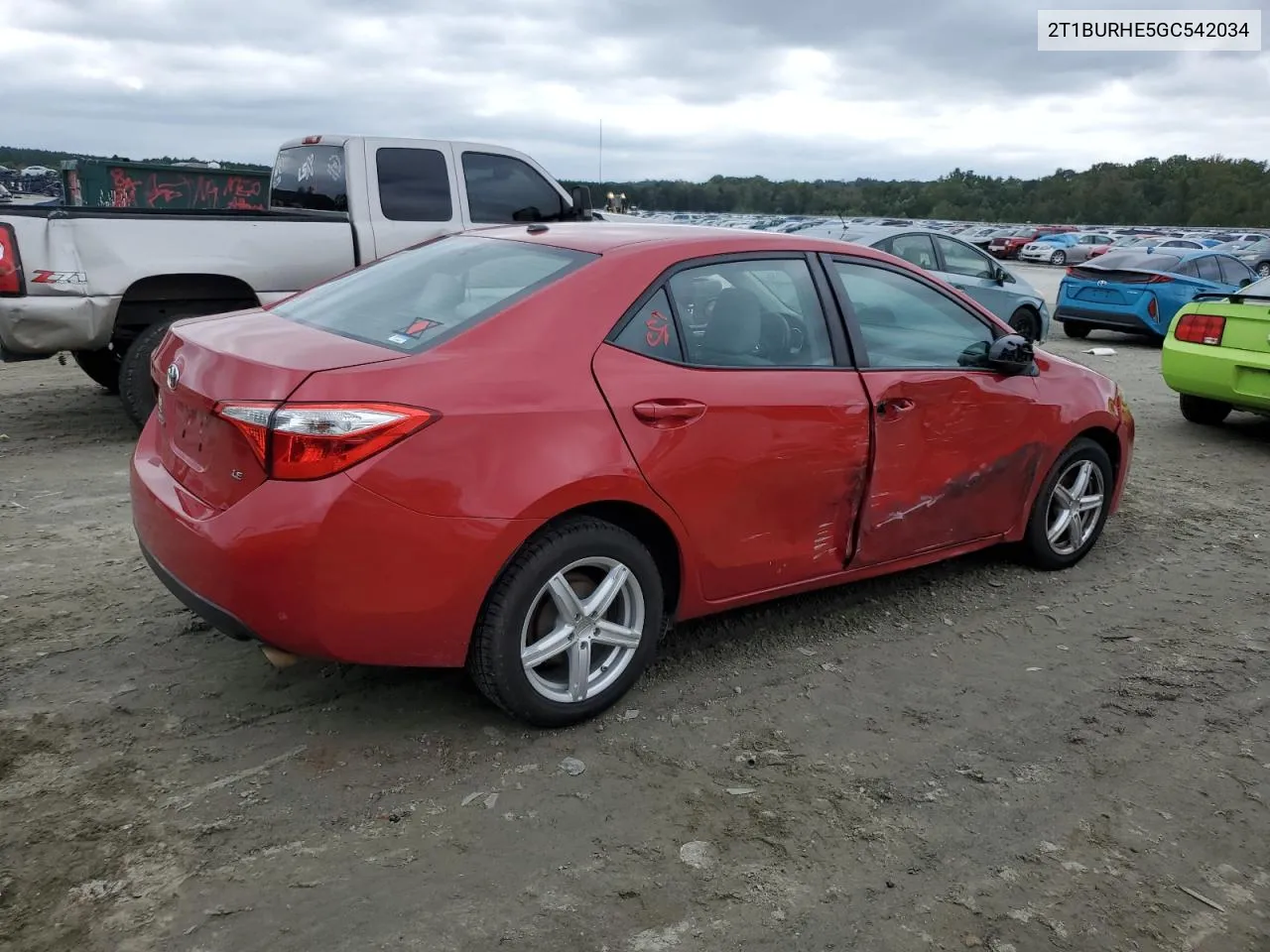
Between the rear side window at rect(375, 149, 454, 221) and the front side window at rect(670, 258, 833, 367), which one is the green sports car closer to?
the front side window at rect(670, 258, 833, 367)

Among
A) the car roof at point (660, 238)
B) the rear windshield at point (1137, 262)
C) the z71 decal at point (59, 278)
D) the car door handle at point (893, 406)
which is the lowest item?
the car door handle at point (893, 406)

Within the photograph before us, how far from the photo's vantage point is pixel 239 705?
352cm

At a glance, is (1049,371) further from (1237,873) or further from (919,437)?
(1237,873)

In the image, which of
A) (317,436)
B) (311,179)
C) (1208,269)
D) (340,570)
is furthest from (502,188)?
(1208,269)

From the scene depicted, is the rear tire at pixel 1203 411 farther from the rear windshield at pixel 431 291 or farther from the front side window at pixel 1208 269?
the rear windshield at pixel 431 291

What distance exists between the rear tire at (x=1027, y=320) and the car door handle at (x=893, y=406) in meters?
9.18

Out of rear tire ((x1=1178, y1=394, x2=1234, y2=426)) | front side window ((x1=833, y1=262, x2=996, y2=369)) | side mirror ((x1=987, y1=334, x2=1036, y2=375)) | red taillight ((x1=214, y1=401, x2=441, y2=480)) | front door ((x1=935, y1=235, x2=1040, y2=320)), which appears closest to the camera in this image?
red taillight ((x1=214, y1=401, x2=441, y2=480))

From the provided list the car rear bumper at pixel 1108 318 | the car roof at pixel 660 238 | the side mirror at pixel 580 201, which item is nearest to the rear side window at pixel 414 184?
the side mirror at pixel 580 201

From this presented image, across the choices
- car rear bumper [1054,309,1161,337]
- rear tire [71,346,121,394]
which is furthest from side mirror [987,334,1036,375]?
car rear bumper [1054,309,1161,337]

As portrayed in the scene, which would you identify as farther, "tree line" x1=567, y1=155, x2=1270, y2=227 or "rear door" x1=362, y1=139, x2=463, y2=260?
"tree line" x1=567, y1=155, x2=1270, y2=227

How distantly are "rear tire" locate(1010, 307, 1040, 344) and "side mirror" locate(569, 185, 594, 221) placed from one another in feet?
20.3

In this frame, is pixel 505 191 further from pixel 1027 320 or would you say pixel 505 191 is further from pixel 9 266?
pixel 1027 320

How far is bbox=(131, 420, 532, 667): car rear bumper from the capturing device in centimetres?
289

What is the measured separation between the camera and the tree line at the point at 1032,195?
281 feet
